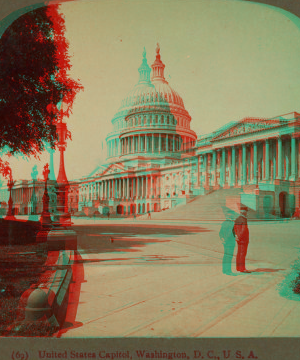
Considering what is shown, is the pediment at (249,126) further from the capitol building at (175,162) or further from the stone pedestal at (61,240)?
the stone pedestal at (61,240)

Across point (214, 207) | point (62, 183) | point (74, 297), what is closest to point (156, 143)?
point (214, 207)

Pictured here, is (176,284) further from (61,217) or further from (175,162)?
(175,162)

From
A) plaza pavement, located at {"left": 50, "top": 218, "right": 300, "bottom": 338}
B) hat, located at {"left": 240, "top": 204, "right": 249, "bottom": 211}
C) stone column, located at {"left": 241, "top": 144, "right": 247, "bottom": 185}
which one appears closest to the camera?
plaza pavement, located at {"left": 50, "top": 218, "right": 300, "bottom": 338}

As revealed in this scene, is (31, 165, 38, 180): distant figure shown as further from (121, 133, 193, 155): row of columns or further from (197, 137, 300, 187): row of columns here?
(197, 137, 300, 187): row of columns

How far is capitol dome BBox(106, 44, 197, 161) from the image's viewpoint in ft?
13.9

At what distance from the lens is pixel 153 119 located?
5.48 metres

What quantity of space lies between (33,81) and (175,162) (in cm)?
246

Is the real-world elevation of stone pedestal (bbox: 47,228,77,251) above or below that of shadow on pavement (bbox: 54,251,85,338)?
above

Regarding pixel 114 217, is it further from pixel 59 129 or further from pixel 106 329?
pixel 106 329

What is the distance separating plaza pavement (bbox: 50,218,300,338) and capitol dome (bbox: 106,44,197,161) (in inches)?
50.6

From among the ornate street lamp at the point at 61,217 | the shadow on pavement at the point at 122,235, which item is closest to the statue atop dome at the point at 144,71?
the ornate street lamp at the point at 61,217

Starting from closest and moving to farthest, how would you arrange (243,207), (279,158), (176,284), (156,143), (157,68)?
(176,284) < (157,68) < (243,207) < (279,158) < (156,143)

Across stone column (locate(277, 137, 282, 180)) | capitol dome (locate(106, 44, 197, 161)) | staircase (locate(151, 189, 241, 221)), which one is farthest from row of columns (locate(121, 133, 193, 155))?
stone column (locate(277, 137, 282, 180))

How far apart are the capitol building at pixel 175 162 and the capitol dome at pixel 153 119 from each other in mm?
13
